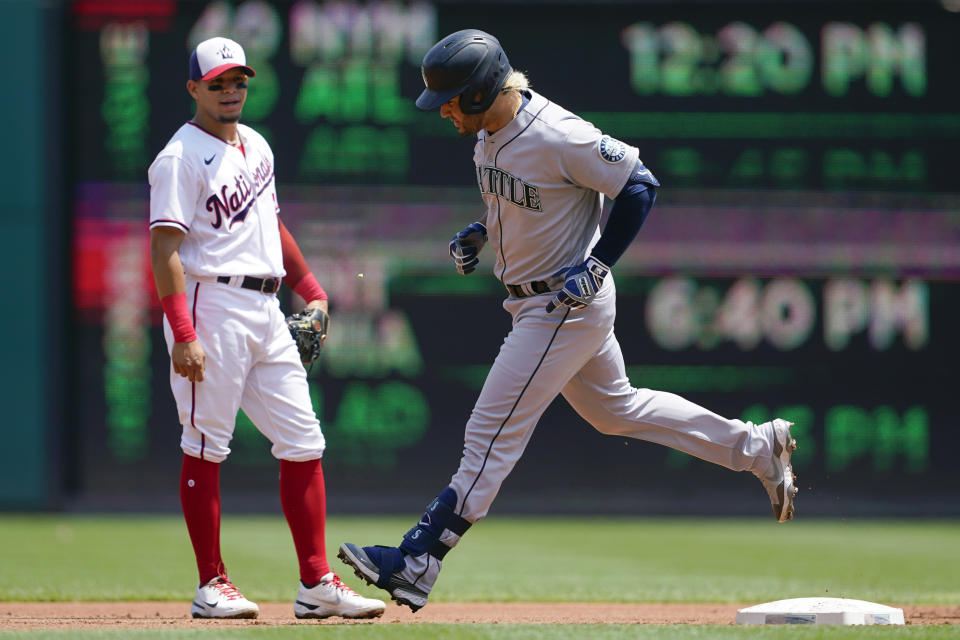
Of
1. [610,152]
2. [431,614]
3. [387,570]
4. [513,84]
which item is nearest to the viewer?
[387,570]

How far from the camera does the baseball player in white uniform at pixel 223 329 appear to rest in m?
A: 4.07

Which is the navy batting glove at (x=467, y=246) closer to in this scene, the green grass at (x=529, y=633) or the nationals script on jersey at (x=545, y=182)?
the nationals script on jersey at (x=545, y=182)

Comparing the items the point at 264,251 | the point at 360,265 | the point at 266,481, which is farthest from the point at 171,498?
the point at 264,251

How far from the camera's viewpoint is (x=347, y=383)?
811 centimetres

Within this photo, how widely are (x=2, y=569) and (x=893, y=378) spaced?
5.21 metres

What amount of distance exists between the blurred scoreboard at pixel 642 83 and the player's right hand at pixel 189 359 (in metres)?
4.17

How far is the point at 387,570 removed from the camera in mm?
3941

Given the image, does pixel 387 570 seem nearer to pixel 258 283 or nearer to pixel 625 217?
pixel 258 283

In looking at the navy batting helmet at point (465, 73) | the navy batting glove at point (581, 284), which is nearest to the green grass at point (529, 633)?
the navy batting glove at point (581, 284)

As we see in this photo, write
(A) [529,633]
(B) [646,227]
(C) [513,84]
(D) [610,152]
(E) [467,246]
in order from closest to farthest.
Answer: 1. (A) [529,633]
2. (D) [610,152]
3. (C) [513,84]
4. (E) [467,246]
5. (B) [646,227]

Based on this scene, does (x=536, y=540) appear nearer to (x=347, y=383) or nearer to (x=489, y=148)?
(x=347, y=383)

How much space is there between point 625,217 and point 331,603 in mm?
1506

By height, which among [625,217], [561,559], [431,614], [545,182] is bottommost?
[561,559]

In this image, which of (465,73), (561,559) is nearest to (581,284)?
(465,73)
